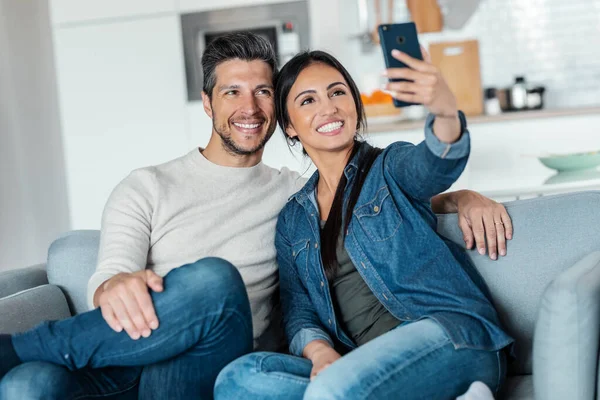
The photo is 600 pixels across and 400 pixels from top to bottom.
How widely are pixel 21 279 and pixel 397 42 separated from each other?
1.38 metres

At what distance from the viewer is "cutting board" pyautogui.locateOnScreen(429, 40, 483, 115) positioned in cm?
432

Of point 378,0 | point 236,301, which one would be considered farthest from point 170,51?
point 236,301

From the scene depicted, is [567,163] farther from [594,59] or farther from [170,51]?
[170,51]

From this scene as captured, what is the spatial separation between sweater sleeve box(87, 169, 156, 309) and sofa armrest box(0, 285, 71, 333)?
0.28 m

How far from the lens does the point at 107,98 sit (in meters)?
4.52

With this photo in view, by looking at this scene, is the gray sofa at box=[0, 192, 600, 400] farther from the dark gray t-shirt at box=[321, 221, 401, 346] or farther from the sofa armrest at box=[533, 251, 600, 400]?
the dark gray t-shirt at box=[321, 221, 401, 346]

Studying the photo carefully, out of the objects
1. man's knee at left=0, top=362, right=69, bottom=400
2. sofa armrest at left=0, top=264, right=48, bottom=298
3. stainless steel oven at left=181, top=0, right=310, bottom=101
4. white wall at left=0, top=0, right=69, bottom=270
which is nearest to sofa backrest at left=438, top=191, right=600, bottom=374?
man's knee at left=0, top=362, right=69, bottom=400

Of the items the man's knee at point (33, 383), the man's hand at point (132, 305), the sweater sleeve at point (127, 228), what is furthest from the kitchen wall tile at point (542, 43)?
the man's knee at point (33, 383)

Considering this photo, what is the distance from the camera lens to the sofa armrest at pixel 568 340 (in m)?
1.56

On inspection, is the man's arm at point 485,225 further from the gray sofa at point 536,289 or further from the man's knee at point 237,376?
the man's knee at point 237,376

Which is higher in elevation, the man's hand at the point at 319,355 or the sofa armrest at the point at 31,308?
the sofa armrest at the point at 31,308

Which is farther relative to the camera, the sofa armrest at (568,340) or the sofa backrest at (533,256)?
the sofa backrest at (533,256)

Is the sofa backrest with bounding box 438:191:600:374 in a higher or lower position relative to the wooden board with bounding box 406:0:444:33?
lower

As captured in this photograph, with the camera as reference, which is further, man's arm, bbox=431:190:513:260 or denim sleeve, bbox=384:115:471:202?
man's arm, bbox=431:190:513:260
